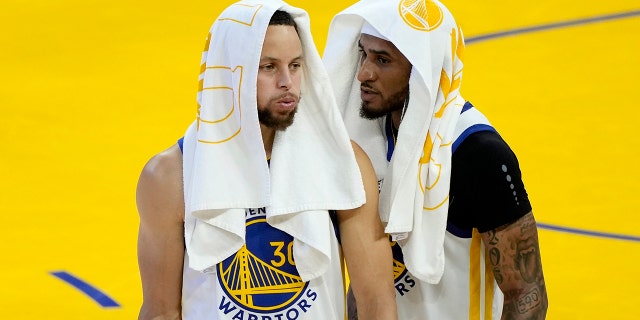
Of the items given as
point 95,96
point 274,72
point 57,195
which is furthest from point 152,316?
point 95,96

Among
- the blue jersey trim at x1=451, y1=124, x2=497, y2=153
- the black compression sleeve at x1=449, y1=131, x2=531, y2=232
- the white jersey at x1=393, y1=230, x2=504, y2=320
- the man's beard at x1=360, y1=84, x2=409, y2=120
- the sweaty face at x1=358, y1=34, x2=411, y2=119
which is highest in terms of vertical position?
the sweaty face at x1=358, y1=34, x2=411, y2=119

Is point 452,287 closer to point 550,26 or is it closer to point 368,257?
point 368,257

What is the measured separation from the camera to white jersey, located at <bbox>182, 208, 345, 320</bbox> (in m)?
3.63

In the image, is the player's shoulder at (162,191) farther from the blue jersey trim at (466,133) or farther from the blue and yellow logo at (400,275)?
the blue jersey trim at (466,133)

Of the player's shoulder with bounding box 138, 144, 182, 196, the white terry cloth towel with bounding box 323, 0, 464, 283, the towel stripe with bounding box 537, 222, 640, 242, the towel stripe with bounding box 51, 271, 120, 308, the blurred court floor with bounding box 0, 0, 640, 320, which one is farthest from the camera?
the towel stripe with bounding box 537, 222, 640, 242

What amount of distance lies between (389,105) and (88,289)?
2502 mm

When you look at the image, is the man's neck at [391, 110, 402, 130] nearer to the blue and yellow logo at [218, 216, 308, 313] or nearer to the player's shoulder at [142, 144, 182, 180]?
the blue and yellow logo at [218, 216, 308, 313]

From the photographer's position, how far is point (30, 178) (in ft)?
22.9

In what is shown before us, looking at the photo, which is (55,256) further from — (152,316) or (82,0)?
(82,0)

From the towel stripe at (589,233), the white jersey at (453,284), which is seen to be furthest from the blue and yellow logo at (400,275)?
the towel stripe at (589,233)

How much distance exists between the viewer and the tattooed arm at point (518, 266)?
3900 mm

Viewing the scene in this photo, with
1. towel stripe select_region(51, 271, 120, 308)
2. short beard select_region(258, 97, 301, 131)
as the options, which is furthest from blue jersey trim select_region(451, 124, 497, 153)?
towel stripe select_region(51, 271, 120, 308)

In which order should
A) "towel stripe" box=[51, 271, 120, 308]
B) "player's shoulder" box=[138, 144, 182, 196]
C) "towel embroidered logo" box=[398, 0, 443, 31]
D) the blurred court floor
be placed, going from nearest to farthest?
"player's shoulder" box=[138, 144, 182, 196] < "towel embroidered logo" box=[398, 0, 443, 31] < "towel stripe" box=[51, 271, 120, 308] < the blurred court floor

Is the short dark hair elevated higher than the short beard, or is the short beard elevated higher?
the short dark hair
